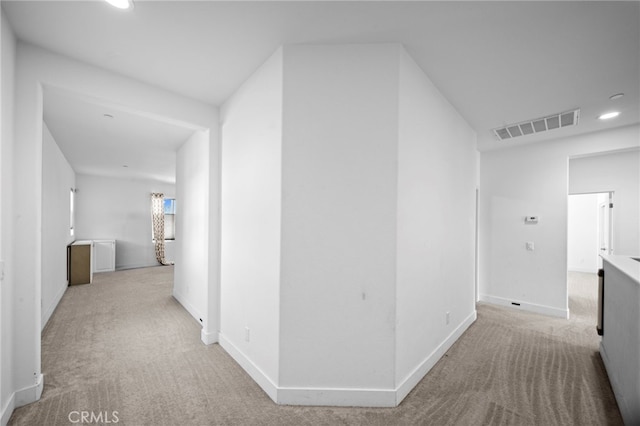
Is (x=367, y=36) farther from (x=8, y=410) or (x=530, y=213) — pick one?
(x=530, y=213)

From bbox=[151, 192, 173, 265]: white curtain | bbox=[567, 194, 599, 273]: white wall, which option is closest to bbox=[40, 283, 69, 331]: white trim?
bbox=[151, 192, 173, 265]: white curtain

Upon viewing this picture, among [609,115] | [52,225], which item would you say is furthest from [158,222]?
[609,115]

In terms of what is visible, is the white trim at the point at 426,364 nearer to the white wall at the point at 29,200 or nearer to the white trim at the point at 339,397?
the white trim at the point at 339,397

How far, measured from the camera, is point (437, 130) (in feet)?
8.77

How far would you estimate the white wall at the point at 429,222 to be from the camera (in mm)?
2104

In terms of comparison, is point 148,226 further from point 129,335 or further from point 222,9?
point 222,9

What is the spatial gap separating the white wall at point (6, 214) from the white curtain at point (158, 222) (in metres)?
6.89

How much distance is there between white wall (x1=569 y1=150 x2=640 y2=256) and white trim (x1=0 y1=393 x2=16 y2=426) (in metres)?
7.12

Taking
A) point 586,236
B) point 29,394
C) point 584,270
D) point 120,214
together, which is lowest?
point 584,270

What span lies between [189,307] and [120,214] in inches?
224

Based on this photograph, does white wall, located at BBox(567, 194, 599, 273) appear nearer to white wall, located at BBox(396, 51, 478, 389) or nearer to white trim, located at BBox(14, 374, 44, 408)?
white wall, located at BBox(396, 51, 478, 389)

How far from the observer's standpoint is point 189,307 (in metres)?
4.05

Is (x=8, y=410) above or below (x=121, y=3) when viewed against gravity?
below

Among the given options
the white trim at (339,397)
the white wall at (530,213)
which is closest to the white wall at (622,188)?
the white wall at (530,213)
